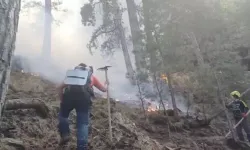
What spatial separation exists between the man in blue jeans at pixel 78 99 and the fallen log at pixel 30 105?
162 centimetres

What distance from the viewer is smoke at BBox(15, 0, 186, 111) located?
55.9 ft

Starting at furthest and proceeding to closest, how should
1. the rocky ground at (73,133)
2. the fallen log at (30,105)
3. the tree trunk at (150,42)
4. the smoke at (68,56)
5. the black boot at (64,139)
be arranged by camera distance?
the smoke at (68,56) → the tree trunk at (150,42) → the fallen log at (30,105) → the rocky ground at (73,133) → the black boot at (64,139)

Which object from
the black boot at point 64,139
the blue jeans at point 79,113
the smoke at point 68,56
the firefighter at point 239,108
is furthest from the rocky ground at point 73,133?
the smoke at point 68,56

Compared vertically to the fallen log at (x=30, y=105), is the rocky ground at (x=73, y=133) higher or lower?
lower

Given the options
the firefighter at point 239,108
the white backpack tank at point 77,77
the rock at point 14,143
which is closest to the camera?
the rock at point 14,143

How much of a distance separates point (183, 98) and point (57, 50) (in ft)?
44.3

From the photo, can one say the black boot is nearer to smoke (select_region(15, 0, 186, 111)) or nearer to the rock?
the rock

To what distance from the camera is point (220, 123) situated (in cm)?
1263

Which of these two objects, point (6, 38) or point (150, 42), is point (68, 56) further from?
point (6, 38)

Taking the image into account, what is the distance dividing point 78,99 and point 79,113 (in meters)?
0.29

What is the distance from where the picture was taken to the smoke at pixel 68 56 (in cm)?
1703

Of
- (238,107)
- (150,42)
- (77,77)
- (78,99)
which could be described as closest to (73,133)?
(78,99)

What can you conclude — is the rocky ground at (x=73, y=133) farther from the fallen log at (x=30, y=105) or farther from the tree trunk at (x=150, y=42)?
the tree trunk at (x=150, y=42)

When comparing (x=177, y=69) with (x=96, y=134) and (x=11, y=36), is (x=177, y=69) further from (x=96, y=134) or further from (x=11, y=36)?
(x=11, y=36)
